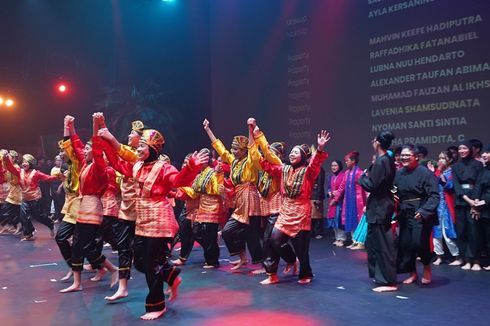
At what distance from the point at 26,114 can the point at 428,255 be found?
12.9 metres

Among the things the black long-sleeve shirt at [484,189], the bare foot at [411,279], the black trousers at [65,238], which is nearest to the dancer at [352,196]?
the black long-sleeve shirt at [484,189]

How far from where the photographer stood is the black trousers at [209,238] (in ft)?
21.2

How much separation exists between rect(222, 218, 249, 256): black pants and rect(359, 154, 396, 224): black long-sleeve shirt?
1.75 m

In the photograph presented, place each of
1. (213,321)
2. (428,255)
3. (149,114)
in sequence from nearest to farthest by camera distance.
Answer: (213,321) < (428,255) < (149,114)

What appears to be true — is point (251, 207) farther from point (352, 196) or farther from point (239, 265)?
point (352, 196)

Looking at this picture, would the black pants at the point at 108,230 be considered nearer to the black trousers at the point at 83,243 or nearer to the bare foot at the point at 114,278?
the bare foot at the point at 114,278

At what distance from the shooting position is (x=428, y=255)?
5270 mm

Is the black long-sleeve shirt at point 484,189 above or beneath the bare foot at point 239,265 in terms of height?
above

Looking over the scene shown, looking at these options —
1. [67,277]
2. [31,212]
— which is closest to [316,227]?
[67,277]

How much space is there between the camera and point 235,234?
6.28 m

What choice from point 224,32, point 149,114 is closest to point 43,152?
point 149,114

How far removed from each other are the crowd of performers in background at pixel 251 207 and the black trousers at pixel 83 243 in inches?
0.4

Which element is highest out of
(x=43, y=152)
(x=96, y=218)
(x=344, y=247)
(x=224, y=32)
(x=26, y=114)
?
(x=224, y=32)

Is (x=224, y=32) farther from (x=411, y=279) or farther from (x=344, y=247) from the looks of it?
(x=411, y=279)
